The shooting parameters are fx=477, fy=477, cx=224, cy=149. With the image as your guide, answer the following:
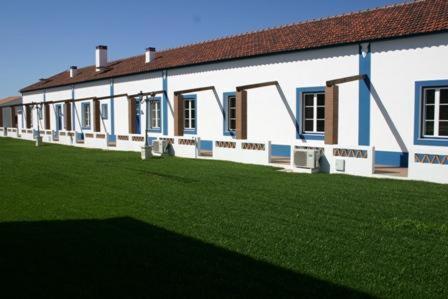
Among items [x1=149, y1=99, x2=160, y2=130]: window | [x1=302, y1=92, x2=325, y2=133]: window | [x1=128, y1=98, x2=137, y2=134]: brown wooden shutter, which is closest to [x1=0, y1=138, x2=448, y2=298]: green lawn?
[x1=302, y1=92, x2=325, y2=133]: window

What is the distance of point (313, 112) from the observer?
1680 centimetres

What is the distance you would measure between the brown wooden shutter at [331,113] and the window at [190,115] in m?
8.62

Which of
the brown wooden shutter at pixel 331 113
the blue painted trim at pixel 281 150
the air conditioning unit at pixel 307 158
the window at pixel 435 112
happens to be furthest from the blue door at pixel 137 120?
the window at pixel 435 112

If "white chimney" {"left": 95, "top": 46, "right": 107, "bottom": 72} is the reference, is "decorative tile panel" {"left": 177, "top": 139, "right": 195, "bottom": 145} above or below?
below

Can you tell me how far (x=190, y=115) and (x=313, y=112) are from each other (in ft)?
24.0

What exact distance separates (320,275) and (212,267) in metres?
1.13

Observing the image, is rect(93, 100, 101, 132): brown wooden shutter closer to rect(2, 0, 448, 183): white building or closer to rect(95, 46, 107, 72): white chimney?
rect(2, 0, 448, 183): white building

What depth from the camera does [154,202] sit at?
29.0 feet

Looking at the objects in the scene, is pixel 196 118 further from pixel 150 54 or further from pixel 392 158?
pixel 392 158

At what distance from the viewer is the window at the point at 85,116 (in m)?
31.8

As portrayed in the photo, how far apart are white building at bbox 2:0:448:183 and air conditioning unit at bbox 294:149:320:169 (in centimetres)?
26

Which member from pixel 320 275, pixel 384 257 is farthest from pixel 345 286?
pixel 384 257

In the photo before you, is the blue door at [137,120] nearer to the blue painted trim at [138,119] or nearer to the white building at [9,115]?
the blue painted trim at [138,119]

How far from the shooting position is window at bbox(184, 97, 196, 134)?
22188mm
